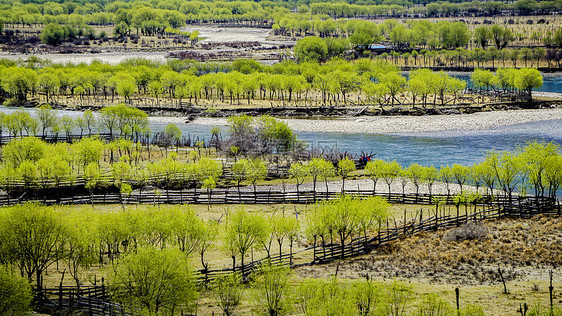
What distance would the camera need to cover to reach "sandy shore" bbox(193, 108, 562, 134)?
97062mm

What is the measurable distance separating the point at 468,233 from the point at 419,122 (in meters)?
57.1

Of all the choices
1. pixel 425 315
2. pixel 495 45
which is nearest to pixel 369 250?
pixel 425 315

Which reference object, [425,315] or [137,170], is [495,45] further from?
[425,315]

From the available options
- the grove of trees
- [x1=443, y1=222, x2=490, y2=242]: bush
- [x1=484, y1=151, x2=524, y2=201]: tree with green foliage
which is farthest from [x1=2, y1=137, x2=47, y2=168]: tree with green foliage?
the grove of trees

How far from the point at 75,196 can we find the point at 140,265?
31.6 m

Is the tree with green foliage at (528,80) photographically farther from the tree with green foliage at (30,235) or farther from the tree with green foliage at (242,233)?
the tree with green foliage at (30,235)

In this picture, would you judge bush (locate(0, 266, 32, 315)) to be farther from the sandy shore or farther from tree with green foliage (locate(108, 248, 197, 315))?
the sandy shore

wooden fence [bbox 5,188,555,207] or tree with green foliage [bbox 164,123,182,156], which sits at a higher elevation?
tree with green foliage [bbox 164,123,182,156]

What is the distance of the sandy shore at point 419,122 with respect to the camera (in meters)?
97.1

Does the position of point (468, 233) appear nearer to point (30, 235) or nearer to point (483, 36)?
point (30, 235)

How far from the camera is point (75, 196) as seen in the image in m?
60.3

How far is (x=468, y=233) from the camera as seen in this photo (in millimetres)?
45688

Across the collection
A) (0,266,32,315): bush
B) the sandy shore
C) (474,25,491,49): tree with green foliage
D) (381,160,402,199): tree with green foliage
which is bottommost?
(0,266,32,315): bush

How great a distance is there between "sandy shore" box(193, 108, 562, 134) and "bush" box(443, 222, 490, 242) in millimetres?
49964
